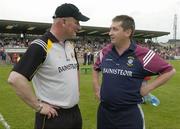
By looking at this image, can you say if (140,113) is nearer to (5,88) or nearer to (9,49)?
Answer: (5,88)

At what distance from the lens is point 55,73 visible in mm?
4555

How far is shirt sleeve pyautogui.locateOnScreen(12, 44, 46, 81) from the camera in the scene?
4336 mm

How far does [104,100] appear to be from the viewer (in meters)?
5.32

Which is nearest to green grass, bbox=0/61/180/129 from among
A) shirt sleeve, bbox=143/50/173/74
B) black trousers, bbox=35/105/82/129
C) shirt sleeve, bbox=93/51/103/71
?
shirt sleeve, bbox=93/51/103/71

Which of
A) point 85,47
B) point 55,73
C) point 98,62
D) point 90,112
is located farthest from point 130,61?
point 85,47

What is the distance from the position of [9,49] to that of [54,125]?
1557 inches

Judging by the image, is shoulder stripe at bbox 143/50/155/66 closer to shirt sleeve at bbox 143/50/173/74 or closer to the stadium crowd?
shirt sleeve at bbox 143/50/173/74

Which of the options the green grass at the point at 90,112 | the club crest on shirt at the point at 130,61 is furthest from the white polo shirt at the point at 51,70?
the green grass at the point at 90,112

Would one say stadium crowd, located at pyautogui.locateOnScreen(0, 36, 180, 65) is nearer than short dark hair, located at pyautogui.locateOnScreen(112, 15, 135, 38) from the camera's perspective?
No

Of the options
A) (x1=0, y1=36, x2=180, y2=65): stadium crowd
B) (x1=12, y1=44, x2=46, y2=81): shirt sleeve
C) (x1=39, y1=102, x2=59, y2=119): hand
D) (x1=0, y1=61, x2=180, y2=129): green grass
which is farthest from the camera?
(x1=0, y1=36, x2=180, y2=65): stadium crowd

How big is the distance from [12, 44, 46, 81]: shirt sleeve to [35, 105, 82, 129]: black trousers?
1.85 feet

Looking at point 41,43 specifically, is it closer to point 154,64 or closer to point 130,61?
point 130,61

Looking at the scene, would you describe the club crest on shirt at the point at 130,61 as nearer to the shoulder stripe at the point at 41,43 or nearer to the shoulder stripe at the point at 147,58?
the shoulder stripe at the point at 147,58

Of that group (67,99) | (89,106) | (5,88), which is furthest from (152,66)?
(5,88)
